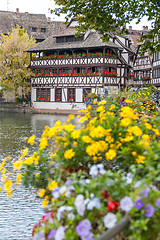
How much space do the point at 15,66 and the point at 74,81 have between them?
9.32 m

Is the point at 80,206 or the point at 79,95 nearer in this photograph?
the point at 80,206

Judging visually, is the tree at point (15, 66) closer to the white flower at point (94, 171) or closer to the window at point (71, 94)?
the window at point (71, 94)

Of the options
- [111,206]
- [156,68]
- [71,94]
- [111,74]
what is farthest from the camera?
[71,94]

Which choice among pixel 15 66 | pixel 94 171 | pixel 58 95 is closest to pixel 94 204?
pixel 94 171

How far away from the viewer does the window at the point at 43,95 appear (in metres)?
49.8

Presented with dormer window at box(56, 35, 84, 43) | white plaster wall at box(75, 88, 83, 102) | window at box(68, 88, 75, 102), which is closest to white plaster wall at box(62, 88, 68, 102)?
window at box(68, 88, 75, 102)

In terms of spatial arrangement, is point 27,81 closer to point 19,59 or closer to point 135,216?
point 19,59

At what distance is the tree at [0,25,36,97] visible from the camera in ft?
163

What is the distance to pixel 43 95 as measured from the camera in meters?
50.3

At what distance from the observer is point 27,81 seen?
2042 inches

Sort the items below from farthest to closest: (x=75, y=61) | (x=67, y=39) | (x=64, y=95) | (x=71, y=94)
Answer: (x=67, y=39), (x=64, y=95), (x=71, y=94), (x=75, y=61)

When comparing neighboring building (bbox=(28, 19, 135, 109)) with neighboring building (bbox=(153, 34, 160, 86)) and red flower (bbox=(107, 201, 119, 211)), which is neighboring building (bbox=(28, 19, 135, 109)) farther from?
red flower (bbox=(107, 201, 119, 211))

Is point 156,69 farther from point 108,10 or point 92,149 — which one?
point 92,149

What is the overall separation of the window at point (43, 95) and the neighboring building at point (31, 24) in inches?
760
